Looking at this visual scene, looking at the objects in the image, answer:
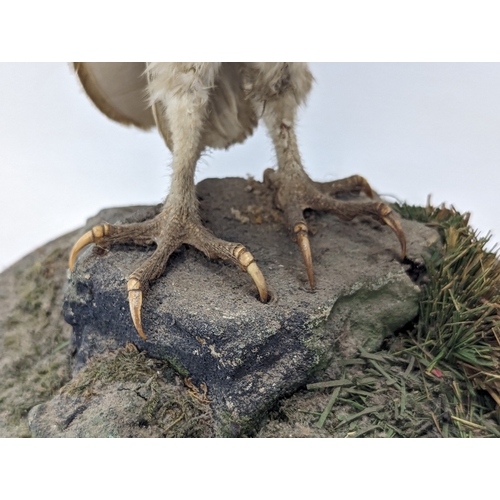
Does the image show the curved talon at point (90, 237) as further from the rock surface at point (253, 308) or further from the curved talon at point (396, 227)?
the curved talon at point (396, 227)

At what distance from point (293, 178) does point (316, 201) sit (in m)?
0.15

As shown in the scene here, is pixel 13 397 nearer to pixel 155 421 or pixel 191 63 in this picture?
pixel 155 421

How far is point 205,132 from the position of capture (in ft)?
7.91

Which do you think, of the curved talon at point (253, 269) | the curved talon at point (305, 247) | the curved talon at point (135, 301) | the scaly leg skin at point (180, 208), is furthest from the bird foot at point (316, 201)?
the curved talon at point (135, 301)

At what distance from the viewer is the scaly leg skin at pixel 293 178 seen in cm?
214

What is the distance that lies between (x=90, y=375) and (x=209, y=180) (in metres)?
1.10

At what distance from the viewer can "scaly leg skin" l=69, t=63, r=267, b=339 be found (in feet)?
6.04

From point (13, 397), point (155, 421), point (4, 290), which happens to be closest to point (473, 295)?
point (155, 421)

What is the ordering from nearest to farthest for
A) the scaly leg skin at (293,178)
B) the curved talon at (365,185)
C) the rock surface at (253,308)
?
the rock surface at (253,308), the scaly leg skin at (293,178), the curved talon at (365,185)

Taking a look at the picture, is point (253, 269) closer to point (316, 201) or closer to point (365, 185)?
point (316, 201)

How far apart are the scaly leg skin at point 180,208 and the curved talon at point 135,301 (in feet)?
0.22

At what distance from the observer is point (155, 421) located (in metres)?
1.61

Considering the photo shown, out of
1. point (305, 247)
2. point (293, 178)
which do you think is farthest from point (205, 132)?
point (305, 247)

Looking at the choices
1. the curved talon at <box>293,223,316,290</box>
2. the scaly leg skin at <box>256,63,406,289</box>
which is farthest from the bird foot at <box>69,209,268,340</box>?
the scaly leg skin at <box>256,63,406,289</box>
